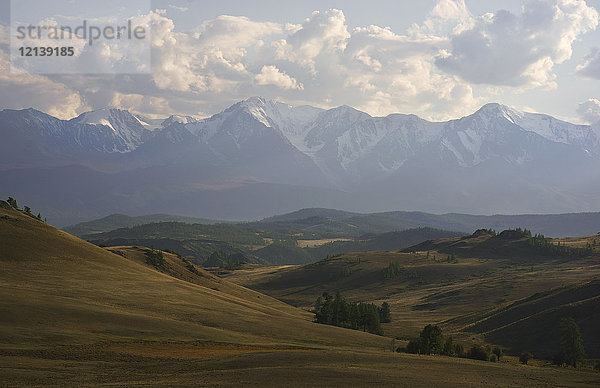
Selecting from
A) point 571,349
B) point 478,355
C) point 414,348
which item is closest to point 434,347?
point 414,348

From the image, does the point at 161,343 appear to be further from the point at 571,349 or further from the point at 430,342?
the point at 571,349

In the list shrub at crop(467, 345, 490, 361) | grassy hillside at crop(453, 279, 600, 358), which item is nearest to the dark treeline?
grassy hillside at crop(453, 279, 600, 358)

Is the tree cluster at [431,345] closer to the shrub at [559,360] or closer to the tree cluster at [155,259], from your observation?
the shrub at [559,360]

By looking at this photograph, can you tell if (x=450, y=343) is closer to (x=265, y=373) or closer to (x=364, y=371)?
(x=364, y=371)

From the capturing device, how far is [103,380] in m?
50.4

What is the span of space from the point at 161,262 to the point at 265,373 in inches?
4323

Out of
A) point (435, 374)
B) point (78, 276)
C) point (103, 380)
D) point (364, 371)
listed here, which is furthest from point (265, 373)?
point (78, 276)

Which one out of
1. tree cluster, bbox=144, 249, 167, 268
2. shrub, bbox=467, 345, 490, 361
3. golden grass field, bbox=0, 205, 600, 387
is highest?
tree cluster, bbox=144, 249, 167, 268

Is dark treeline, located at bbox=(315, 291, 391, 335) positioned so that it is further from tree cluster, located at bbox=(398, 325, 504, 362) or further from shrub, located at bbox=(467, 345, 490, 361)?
shrub, located at bbox=(467, 345, 490, 361)

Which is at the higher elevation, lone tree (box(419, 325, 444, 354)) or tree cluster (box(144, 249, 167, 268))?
tree cluster (box(144, 249, 167, 268))

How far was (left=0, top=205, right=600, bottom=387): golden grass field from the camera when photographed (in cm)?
5270

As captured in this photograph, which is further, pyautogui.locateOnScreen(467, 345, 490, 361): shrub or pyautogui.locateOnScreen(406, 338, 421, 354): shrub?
pyautogui.locateOnScreen(406, 338, 421, 354): shrub

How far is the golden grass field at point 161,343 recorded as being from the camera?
5270 cm

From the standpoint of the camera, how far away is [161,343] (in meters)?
67.8
